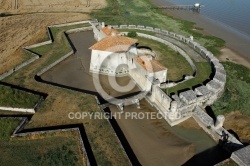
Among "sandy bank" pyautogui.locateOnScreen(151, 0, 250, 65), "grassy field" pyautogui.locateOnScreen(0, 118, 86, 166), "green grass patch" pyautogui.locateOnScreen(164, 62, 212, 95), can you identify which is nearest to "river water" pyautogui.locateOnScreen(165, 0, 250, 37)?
"sandy bank" pyautogui.locateOnScreen(151, 0, 250, 65)

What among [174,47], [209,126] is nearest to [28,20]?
[174,47]

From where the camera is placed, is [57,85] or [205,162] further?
[57,85]

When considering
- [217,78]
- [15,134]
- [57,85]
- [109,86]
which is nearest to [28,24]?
[57,85]

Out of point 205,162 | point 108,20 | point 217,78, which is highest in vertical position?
point 108,20

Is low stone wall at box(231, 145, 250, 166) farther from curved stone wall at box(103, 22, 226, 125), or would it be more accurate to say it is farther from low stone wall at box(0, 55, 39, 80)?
low stone wall at box(0, 55, 39, 80)

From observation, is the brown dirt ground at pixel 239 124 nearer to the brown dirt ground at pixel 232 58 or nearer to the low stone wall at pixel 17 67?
the brown dirt ground at pixel 232 58

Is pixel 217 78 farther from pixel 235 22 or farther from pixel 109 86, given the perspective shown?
pixel 235 22

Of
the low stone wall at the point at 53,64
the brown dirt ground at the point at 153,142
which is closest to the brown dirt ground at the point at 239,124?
the brown dirt ground at the point at 153,142

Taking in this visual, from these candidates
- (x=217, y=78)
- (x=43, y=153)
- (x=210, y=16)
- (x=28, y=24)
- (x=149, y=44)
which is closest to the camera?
(x=43, y=153)
